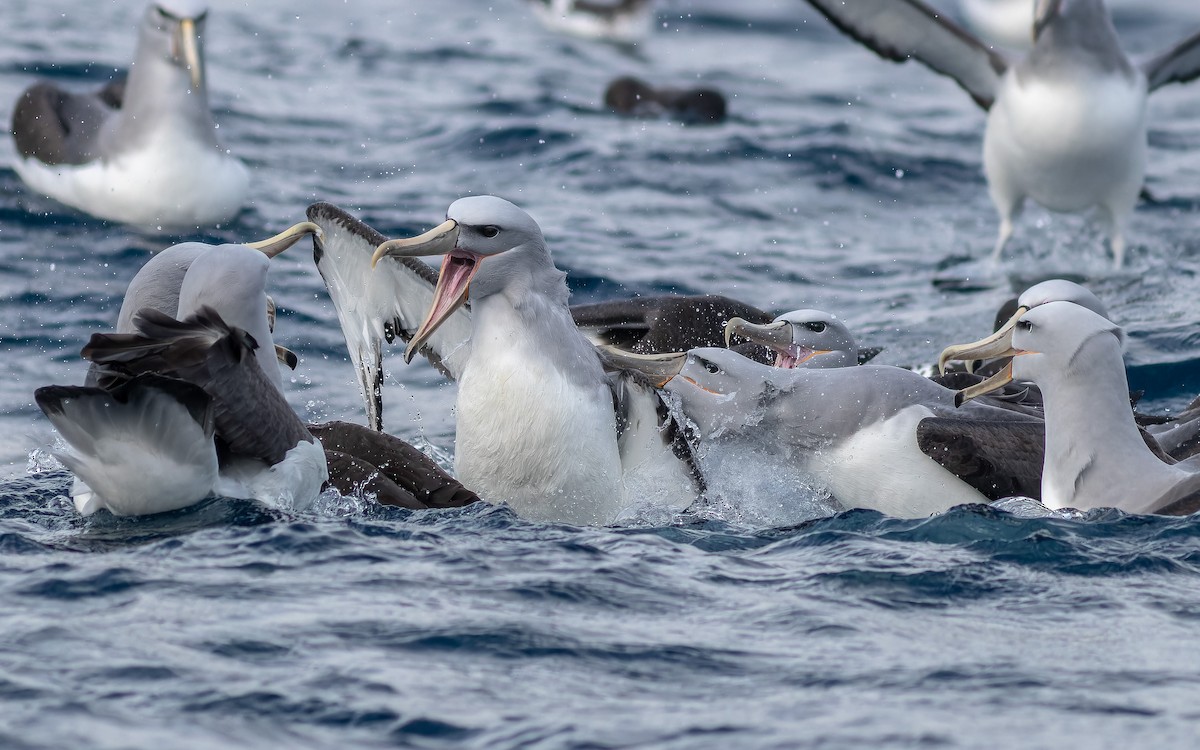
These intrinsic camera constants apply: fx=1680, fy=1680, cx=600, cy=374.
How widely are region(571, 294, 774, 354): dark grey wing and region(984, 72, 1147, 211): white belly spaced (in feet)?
17.4

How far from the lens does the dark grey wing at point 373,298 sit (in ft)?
27.1

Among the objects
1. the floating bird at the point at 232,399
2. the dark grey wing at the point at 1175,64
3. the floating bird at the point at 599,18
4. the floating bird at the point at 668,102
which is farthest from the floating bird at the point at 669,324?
the floating bird at the point at 599,18

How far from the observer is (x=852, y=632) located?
18.8 feet

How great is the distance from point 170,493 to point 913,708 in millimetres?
3112

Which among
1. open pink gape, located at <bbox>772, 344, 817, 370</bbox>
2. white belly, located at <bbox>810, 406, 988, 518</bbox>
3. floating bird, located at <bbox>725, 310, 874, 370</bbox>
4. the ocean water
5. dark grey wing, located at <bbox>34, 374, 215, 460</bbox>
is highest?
floating bird, located at <bbox>725, 310, 874, 370</bbox>

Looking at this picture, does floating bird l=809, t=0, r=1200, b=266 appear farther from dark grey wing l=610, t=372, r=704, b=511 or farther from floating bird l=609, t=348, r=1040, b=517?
dark grey wing l=610, t=372, r=704, b=511

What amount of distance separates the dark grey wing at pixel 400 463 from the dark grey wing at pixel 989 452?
6.74 feet

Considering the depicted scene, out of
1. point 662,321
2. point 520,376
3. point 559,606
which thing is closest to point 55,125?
point 662,321

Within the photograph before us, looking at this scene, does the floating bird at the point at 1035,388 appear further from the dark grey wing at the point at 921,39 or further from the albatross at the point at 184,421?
the dark grey wing at the point at 921,39

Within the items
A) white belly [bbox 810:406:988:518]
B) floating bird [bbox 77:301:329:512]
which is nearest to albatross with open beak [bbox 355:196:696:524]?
floating bird [bbox 77:301:329:512]

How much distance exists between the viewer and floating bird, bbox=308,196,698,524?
23.8 ft

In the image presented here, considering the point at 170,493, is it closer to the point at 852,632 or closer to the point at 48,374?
the point at 852,632

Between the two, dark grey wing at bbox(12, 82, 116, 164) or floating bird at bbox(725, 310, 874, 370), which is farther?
dark grey wing at bbox(12, 82, 116, 164)

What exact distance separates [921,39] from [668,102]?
5.37 meters
